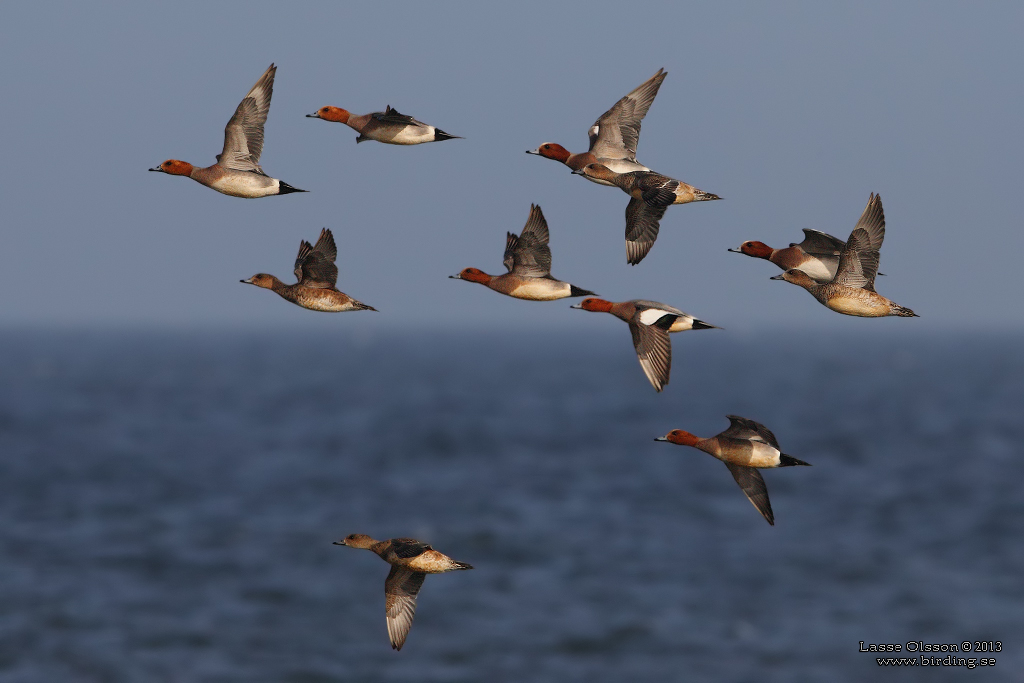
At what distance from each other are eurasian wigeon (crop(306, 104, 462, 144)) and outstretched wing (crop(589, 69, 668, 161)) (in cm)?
366

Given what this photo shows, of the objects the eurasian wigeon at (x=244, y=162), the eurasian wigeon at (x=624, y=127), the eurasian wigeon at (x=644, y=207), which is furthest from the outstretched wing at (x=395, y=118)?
the eurasian wigeon at (x=624, y=127)

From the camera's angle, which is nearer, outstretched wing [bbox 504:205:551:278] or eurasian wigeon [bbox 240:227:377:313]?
eurasian wigeon [bbox 240:227:377:313]

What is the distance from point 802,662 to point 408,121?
54.7 metres

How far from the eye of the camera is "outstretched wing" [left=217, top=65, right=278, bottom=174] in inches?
555

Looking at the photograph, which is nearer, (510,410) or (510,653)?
(510,653)

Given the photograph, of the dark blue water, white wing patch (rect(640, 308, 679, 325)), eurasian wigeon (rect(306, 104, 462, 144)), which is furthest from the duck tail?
the dark blue water

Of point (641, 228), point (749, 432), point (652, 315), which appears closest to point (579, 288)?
point (641, 228)

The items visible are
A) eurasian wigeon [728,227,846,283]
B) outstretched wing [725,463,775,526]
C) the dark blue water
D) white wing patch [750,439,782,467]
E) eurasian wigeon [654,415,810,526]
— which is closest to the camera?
outstretched wing [725,463,775,526]

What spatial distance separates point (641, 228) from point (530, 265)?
1453mm

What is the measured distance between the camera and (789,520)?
95.4 meters

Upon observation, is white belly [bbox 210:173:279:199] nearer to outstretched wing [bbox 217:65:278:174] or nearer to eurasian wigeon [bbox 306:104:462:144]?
outstretched wing [bbox 217:65:278:174]

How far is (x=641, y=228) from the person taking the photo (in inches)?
520

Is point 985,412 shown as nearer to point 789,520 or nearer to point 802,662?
point 789,520

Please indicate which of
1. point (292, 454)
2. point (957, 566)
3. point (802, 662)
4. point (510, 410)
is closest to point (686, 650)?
point (802, 662)
